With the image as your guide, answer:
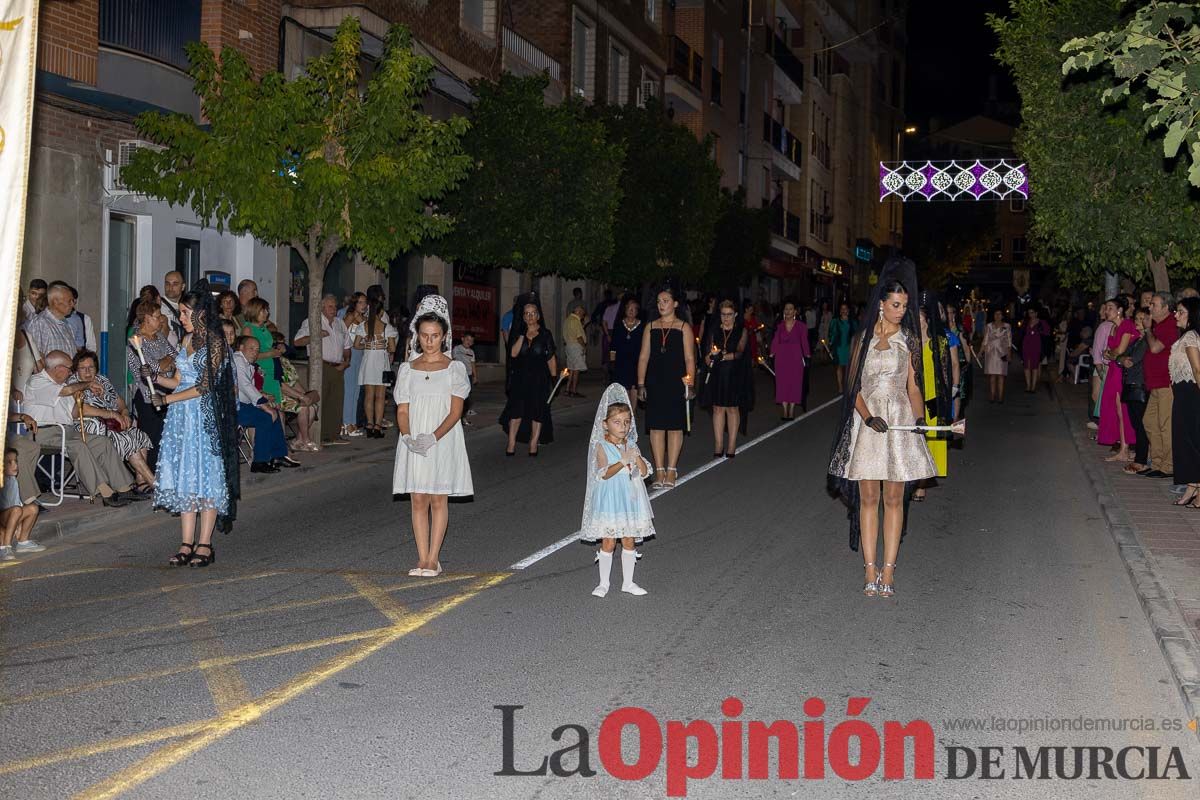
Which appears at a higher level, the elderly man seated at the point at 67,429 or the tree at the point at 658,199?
the tree at the point at 658,199

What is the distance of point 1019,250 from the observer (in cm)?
11025

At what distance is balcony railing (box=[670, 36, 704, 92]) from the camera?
4209 centimetres

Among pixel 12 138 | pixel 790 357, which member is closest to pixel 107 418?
pixel 12 138

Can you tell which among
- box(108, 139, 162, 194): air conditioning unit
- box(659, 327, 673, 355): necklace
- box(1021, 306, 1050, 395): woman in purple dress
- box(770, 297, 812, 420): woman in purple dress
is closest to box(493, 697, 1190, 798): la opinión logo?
box(659, 327, 673, 355): necklace

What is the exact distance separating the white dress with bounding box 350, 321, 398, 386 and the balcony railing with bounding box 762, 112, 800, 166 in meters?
36.8

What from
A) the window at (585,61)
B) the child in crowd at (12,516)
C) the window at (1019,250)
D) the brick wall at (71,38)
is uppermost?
the window at (1019,250)

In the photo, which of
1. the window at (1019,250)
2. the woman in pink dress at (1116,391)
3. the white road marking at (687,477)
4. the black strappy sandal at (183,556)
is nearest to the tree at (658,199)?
the white road marking at (687,477)

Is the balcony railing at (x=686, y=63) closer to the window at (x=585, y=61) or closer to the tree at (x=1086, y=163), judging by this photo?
the window at (x=585, y=61)

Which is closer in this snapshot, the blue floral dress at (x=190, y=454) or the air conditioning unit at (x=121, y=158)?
the blue floral dress at (x=190, y=454)

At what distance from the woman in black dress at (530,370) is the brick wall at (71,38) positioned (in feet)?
19.5

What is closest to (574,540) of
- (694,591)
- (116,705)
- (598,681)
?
(694,591)

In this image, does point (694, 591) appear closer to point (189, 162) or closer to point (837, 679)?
point (837, 679)

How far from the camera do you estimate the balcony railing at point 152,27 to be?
18.1 metres

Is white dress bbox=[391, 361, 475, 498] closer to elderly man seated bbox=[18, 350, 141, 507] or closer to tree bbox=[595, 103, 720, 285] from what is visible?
elderly man seated bbox=[18, 350, 141, 507]
